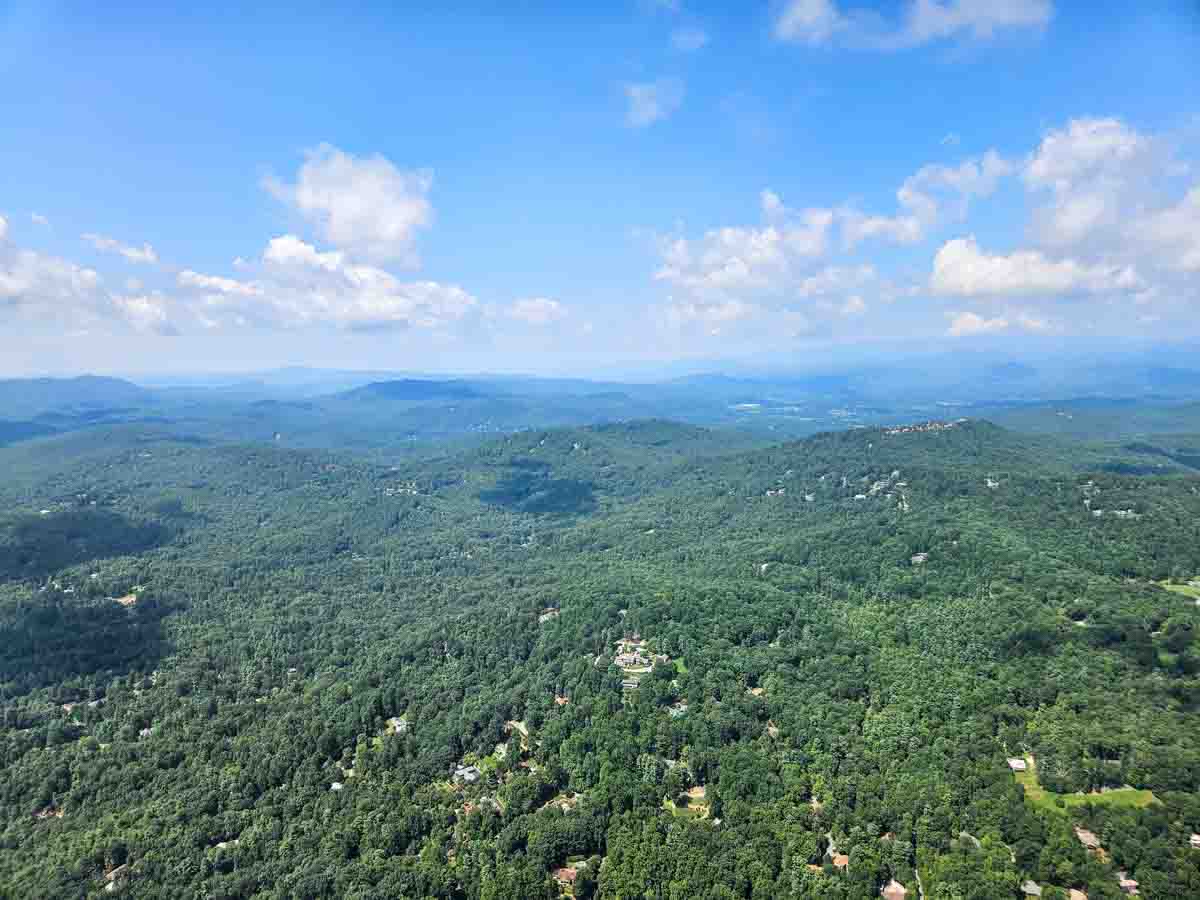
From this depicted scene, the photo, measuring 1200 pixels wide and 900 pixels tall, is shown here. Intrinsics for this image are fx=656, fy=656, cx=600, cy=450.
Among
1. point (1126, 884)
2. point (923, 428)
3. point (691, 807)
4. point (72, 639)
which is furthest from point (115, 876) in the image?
point (923, 428)

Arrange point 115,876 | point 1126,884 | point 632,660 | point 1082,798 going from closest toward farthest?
point 1126,884 → point 115,876 → point 1082,798 → point 632,660

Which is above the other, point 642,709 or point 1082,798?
point 1082,798

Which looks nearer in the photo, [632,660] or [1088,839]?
[1088,839]

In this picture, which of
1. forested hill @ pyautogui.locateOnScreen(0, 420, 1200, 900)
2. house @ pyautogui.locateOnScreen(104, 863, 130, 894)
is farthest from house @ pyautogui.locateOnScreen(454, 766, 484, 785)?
house @ pyautogui.locateOnScreen(104, 863, 130, 894)

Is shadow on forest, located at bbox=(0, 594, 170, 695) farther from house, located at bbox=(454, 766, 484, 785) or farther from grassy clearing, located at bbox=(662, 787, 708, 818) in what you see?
grassy clearing, located at bbox=(662, 787, 708, 818)

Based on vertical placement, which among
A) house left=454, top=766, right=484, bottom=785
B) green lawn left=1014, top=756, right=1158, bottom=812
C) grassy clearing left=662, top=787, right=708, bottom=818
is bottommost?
house left=454, top=766, right=484, bottom=785

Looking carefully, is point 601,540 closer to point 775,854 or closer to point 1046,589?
point 1046,589

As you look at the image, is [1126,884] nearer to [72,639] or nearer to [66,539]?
[72,639]

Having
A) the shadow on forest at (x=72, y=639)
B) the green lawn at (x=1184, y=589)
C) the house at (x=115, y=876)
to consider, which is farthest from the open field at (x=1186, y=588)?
the shadow on forest at (x=72, y=639)
